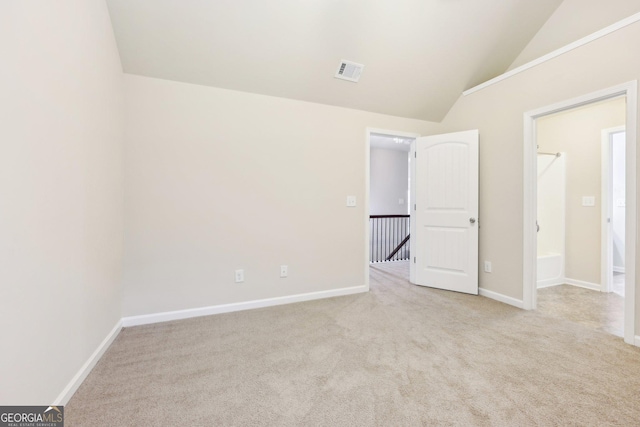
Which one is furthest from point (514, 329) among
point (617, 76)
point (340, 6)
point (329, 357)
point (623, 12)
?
point (340, 6)

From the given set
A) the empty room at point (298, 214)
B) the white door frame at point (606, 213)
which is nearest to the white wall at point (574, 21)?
the empty room at point (298, 214)

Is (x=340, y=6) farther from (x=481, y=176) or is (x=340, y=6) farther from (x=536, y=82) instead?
(x=481, y=176)

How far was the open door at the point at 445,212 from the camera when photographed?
129 inches

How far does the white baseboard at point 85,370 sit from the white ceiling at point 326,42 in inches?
90.1

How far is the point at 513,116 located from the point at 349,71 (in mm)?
1896

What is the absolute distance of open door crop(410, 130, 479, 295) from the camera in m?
3.29

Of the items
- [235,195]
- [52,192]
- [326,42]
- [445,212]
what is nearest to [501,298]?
[445,212]

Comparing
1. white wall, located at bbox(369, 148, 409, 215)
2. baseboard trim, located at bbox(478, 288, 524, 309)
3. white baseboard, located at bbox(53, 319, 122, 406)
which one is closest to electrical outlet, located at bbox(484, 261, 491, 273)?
baseboard trim, located at bbox(478, 288, 524, 309)

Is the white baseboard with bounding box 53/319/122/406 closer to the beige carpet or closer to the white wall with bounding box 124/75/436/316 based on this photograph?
the beige carpet

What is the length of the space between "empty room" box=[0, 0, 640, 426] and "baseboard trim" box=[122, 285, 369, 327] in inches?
0.7

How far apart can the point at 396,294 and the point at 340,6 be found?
123 inches

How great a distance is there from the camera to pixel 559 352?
77.0 inches

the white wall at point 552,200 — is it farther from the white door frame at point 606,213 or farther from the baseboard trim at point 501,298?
the baseboard trim at point 501,298

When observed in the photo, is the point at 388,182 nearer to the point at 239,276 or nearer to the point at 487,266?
the point at 487,266
